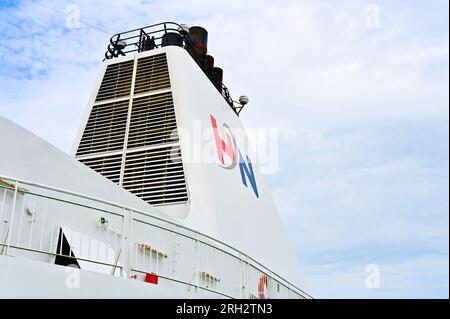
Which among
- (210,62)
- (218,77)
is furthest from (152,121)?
(218,77)

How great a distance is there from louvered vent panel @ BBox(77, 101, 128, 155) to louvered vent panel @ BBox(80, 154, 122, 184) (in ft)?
0.88

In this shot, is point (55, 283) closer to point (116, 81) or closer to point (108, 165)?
point (108, 165)

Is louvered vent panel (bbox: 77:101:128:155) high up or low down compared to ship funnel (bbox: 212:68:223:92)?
down

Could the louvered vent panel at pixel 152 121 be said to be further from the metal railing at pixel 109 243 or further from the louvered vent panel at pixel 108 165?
the metal railing at pixel 109 243

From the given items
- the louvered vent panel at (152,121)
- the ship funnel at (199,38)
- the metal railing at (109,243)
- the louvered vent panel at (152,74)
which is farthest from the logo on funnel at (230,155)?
the metal railing at (109,243)

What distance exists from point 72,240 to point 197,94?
804 cm

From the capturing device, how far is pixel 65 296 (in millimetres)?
5465

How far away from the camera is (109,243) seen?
8016 mm

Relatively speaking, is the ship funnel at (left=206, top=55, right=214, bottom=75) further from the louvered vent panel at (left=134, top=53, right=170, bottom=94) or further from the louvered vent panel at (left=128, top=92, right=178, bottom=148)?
the louvered vent panel at (left=128, top=92, right=178, bottom=148)

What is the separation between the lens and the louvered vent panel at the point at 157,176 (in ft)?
40.5

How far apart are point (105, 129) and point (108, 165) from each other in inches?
50.1

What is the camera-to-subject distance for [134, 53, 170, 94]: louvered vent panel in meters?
14.5

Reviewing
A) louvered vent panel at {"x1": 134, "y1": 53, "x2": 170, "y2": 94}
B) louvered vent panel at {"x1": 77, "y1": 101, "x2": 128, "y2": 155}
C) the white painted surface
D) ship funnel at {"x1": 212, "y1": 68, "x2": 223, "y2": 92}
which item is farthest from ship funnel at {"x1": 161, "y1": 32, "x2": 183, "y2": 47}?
the white painted surface
